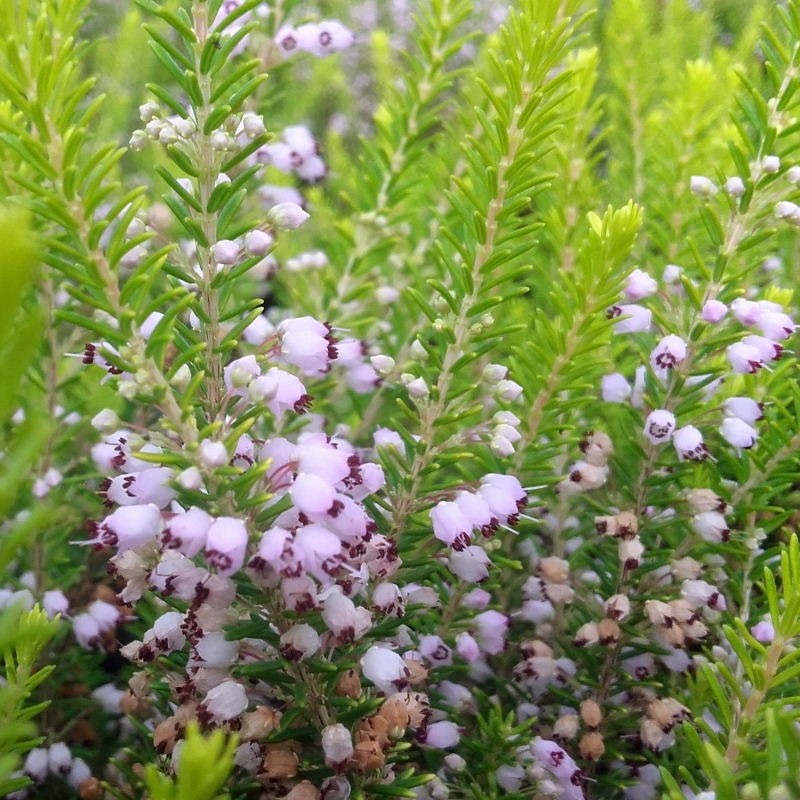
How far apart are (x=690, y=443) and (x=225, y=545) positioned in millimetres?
630

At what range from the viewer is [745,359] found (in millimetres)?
938

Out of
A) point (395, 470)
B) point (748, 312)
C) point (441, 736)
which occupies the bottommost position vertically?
point (441, 736)

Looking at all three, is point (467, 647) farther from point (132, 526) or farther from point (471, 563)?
point (132, 526)

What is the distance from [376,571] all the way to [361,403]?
0.64m

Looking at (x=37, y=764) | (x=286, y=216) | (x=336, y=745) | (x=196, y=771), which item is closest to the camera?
(x=196, y=771)

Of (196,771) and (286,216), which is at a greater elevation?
(286,216)

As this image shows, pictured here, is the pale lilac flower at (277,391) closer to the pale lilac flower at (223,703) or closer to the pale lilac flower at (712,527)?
the pale lilac flower at (223,703)

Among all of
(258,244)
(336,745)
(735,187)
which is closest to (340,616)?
(336,745)

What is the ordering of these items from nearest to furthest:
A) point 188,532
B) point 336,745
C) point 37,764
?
point 188,532 < point 336,745 < point 37,764

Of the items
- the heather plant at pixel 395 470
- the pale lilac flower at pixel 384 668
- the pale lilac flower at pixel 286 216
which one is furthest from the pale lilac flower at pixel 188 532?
the pale lilac flower at pixel 286 216

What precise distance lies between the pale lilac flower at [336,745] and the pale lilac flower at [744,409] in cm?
68

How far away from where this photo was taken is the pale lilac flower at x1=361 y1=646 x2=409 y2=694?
2.52ft

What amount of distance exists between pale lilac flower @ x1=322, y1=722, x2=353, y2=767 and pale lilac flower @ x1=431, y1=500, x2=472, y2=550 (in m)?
0.23

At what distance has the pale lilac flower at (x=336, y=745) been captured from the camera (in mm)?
740
